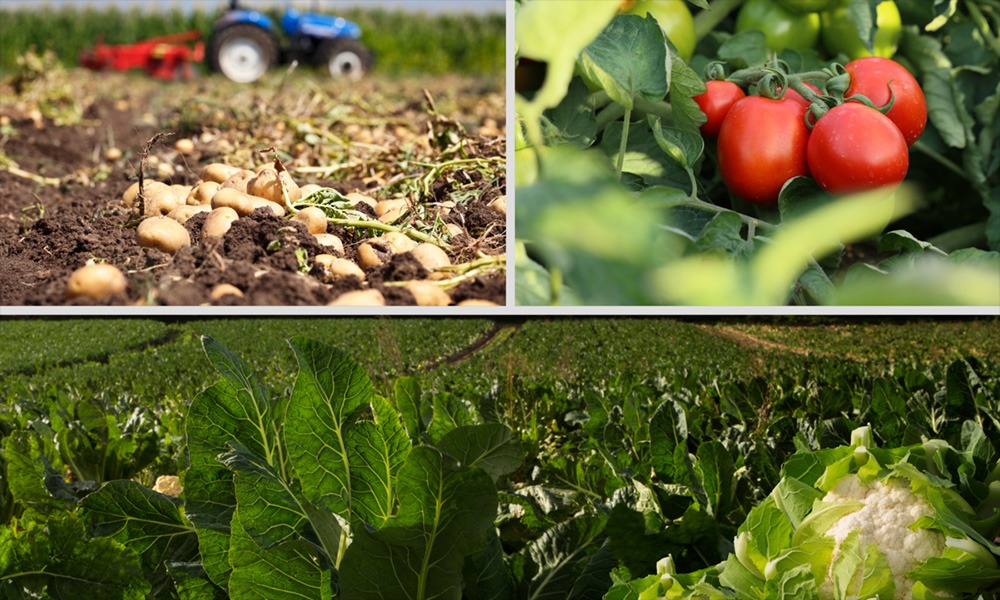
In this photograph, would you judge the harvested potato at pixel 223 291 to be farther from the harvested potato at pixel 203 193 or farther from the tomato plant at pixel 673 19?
the tomato plant at pixel 673 19

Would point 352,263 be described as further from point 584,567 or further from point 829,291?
point 584,567

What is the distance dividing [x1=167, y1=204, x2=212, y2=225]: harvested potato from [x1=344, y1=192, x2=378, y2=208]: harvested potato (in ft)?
1.08

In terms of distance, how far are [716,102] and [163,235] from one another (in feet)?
4.07

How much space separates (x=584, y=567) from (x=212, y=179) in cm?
174

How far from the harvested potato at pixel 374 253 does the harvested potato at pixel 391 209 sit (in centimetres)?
10

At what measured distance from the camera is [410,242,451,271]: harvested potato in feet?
6.51

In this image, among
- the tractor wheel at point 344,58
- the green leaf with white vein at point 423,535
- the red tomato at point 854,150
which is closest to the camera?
the green leaf with white vein at point 423,535

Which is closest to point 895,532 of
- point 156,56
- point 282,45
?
point 282,45

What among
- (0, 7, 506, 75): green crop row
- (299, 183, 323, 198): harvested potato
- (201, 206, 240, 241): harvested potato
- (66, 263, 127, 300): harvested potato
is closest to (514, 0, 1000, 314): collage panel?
(299, 183, 323, 198): harvested potato

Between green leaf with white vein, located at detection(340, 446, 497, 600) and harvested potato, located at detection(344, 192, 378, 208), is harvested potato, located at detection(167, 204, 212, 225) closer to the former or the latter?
harvested potato, located at detection(344, 192, 378, 208)

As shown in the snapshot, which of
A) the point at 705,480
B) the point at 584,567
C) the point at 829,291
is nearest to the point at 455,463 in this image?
the point at 584,567

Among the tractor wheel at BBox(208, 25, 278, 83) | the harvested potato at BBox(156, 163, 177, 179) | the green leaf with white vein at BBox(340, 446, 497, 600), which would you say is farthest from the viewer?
the tractor wheel at BBox(208, 25, 278, 83)

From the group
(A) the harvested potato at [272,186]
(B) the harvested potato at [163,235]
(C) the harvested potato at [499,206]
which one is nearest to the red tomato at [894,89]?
(C) the harvested potato at [499,206]

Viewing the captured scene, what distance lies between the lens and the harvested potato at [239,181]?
6.91ft
